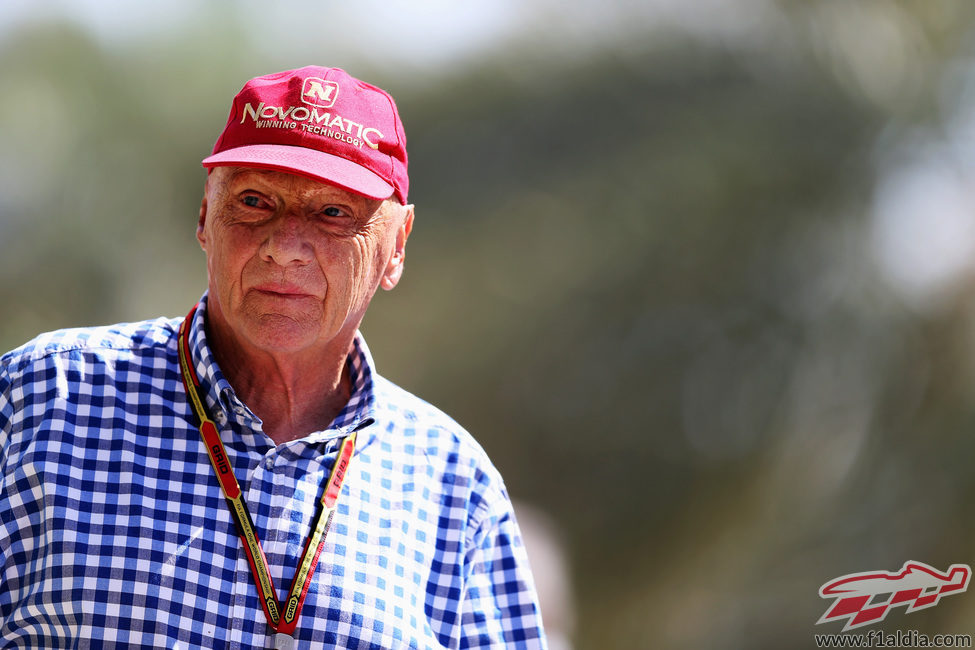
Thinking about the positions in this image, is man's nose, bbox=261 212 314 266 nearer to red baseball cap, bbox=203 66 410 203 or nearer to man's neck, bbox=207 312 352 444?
red baseball cap, bbox=203 66 410 203

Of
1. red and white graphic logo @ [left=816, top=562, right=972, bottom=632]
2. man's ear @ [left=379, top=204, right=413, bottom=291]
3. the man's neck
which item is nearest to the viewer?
the man's neck

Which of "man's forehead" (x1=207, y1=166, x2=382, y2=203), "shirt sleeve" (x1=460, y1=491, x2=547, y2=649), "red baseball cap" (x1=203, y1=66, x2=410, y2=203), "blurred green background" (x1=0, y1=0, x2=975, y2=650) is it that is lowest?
"shirt sleeve" (x1=460, y1=491, x2=547, y2=649)

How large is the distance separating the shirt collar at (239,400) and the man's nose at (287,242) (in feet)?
0.77

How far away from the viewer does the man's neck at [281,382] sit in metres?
1.96

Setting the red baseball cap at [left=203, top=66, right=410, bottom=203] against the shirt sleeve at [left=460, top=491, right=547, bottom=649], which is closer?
the red baseball cap at [left=203, top=66, right=410, bottom=203]

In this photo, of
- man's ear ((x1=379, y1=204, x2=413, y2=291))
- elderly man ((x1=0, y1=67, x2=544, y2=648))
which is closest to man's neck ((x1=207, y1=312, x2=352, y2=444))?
elderly man ((x1=0, y1=67, x2=544, y2=648))

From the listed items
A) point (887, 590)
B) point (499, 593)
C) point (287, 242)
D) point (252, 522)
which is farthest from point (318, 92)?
point (887, 590)

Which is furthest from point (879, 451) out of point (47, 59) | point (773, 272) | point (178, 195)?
point (47, 59)

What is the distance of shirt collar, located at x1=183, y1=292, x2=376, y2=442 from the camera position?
1.85 m

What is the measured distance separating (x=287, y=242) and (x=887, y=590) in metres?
4.83

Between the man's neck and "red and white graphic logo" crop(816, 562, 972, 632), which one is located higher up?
the man's neck

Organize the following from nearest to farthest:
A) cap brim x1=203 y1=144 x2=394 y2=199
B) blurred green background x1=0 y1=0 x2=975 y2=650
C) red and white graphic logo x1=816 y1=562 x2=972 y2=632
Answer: cap brim x1=203 y1=144 x2=394 y2=199 → red and white graphic logo x1=816 y1=562 x2=972 y2=632 → blurred green background x1=0 y1=0 x2=975 y2=650

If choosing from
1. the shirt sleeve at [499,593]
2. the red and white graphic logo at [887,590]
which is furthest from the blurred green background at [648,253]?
the shirt sleeve at [499,593]

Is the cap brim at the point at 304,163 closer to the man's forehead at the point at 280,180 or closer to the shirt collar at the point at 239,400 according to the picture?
the man's forehead at the point at 280,180
